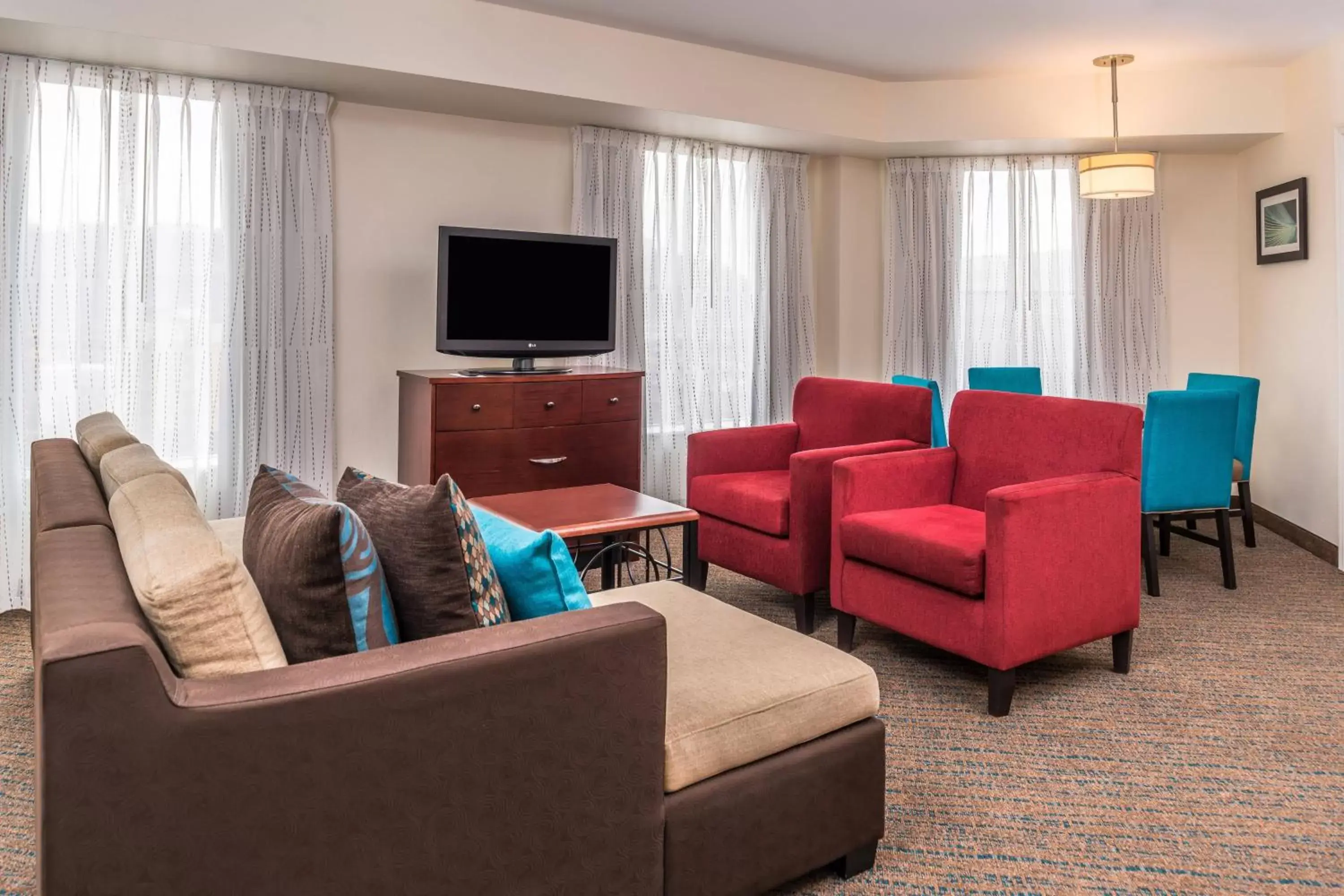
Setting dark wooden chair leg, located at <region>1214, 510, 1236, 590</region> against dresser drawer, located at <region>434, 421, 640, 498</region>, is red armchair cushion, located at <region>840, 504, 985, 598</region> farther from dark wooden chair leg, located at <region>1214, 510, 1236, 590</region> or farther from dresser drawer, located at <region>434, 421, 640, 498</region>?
dresser drawer, located at <region>434, 421, 640, 498</region>

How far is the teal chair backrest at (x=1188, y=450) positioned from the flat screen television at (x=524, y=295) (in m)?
2.52

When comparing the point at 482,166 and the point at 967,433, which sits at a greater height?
the point at 482,166

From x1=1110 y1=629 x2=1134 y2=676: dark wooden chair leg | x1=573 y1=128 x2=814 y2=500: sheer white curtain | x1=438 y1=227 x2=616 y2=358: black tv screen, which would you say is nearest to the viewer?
x1=1110 y1=629 x2=1134 y2=676: dark wooden chair leg

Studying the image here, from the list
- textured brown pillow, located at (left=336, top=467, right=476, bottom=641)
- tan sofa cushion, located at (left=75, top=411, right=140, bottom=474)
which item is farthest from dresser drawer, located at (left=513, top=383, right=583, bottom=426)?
textured brown pillow, located at (left=336, top=467, right=476, bottom=641)

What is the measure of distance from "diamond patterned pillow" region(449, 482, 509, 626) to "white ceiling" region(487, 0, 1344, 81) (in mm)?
3370

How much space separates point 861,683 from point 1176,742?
1.25 m

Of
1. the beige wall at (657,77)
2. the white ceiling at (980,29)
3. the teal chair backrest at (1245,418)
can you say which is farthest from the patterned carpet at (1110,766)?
the white ceiling at (980,29)

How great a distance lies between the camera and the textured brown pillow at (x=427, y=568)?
4.92ft

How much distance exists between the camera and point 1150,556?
3.94 m

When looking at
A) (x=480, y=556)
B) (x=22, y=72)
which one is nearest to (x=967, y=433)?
(x=480, y=556)

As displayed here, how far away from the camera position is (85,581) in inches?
51.6

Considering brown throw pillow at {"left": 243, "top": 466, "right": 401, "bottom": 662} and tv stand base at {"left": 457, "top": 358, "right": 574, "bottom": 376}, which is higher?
tv stand base at {"left": 457, "top": 358, "right": 574, "bottom": 376}

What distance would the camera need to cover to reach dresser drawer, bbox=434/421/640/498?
13.6 feet

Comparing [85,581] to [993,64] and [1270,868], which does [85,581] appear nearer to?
[1270,868]
